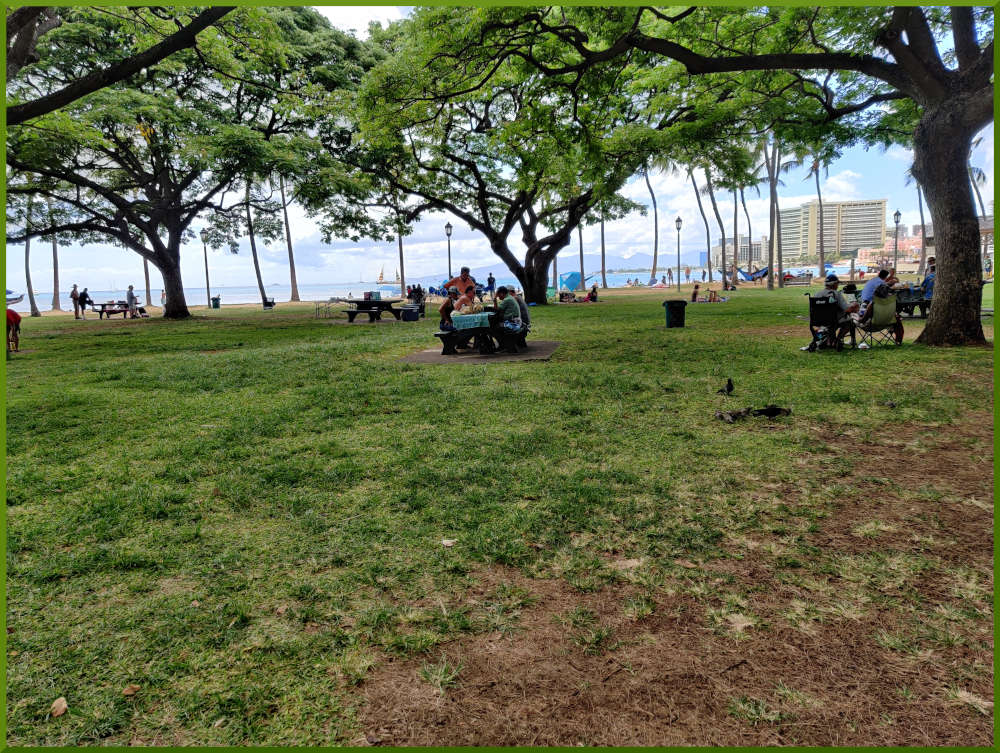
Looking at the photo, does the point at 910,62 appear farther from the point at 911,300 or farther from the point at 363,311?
the point at 363,311

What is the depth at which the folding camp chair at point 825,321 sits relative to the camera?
910 centimetres

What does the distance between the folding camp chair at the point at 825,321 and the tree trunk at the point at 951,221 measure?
1690 millimetres

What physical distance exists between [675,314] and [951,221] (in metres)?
5.86

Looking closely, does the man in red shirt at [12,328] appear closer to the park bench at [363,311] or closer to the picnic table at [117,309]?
the park bench at [363,311]

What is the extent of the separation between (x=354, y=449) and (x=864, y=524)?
151 inches

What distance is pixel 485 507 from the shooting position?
11.5 feet

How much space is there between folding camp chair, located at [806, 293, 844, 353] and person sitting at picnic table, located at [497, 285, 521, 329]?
16.4 ft

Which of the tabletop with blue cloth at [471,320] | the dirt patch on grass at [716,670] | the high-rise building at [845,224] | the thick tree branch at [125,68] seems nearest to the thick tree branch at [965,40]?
the tabletop with blue cloth at [471,320]

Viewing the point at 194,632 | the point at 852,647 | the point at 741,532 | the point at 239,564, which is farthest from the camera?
the point at 741,532

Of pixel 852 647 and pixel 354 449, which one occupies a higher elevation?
pixel 354 449

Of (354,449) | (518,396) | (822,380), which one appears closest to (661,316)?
(822,380)

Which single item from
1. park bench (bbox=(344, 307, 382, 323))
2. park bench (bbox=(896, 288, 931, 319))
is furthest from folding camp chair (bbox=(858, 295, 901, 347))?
park bench (bbox=(344, 307, 382, 323))

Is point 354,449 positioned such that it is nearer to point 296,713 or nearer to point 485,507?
point 485,507

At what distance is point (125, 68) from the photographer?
23.3 feet
